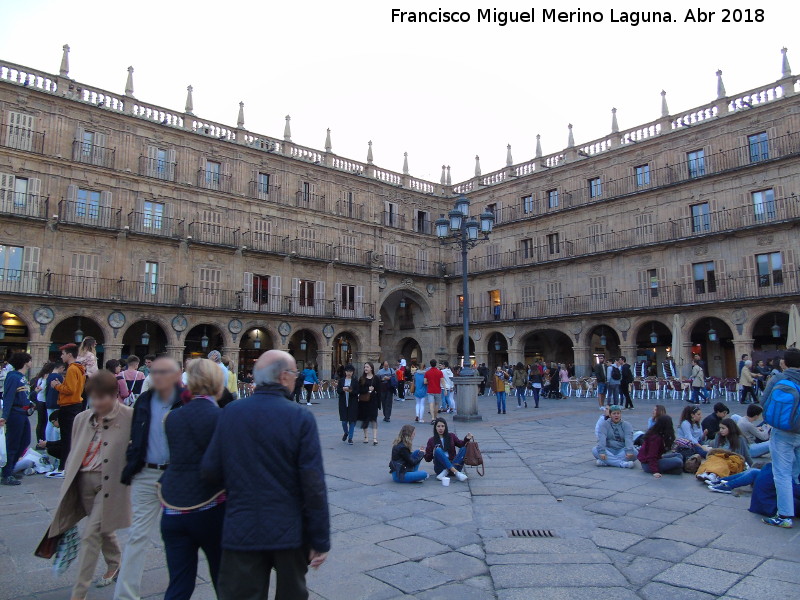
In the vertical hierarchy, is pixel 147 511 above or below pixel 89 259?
below

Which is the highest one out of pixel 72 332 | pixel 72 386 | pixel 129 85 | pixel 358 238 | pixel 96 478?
pixel 129 85

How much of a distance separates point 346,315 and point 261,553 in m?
27.4

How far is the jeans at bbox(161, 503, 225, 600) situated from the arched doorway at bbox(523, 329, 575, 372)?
1169 inches

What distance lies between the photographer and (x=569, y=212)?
29.6 metres

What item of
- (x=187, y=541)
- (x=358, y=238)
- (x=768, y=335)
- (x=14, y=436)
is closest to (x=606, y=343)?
(x=768, y=335)

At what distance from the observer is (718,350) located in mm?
25906

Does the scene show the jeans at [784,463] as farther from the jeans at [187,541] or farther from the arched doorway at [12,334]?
the arched doorway at [12,334]

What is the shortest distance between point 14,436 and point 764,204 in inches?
1051

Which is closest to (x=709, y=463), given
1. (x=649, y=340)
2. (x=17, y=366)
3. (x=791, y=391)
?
(x=791, y=391)

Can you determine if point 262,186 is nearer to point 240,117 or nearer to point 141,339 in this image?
point 240,117

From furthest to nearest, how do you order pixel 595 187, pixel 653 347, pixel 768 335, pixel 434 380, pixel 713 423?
1. pixel 595 187
2. pixel 653 347
3. pixel 768 335
4. pixel 434 380
5. pixel 713 423

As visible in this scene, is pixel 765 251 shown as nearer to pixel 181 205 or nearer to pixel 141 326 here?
pixel 181 205

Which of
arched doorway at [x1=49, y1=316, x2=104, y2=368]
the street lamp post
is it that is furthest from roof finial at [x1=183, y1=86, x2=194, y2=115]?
the street lamp post

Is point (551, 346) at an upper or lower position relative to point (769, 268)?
lower
